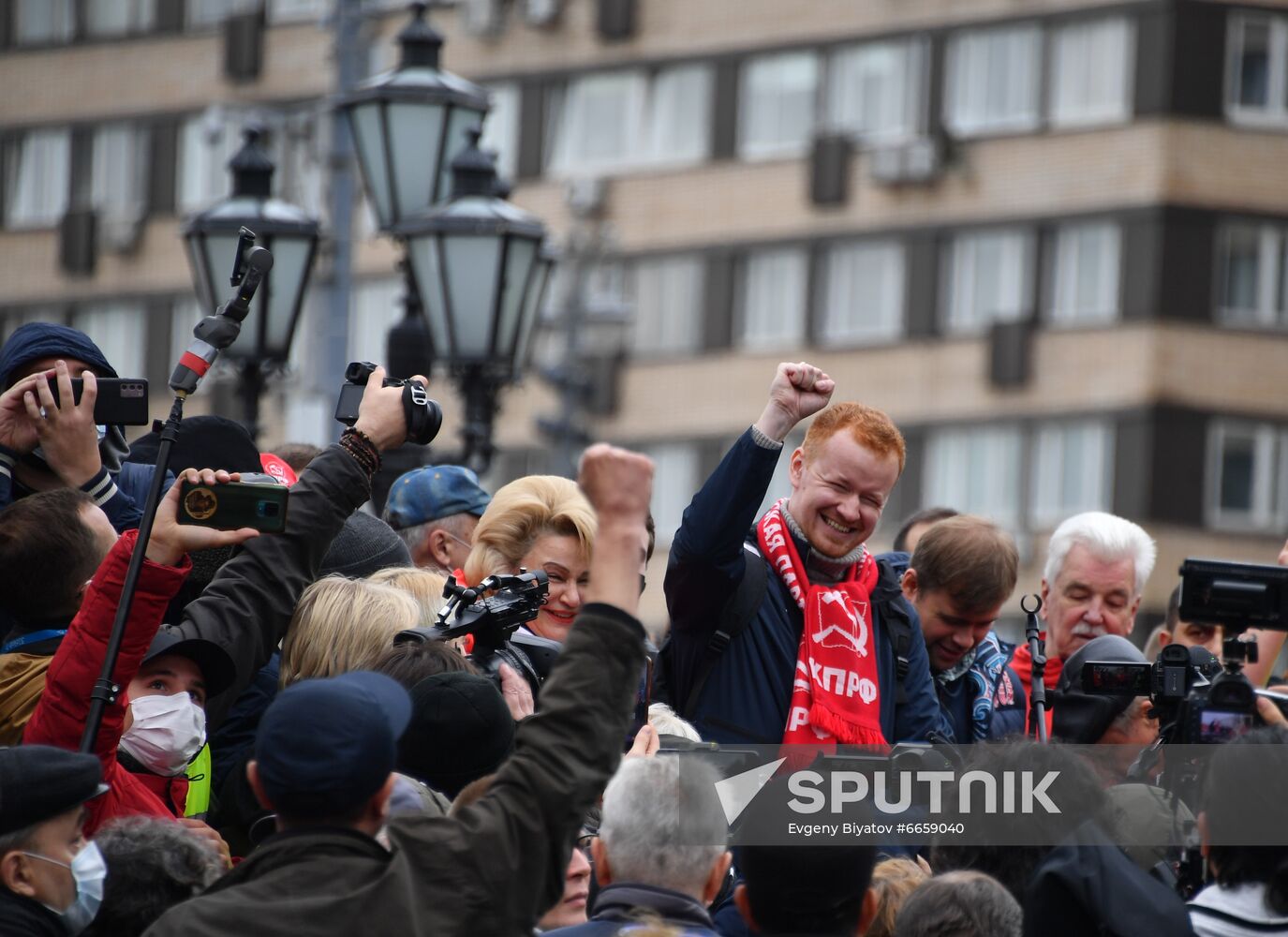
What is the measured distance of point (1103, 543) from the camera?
9.27 m

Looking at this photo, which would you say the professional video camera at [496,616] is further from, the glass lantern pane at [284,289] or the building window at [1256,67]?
the building window at [1256,67]

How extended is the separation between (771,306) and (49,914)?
110 ft

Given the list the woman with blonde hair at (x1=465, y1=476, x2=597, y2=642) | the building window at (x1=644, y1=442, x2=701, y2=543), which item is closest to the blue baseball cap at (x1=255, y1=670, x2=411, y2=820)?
the woman with blonde hair at (x1=465, y1=476, x2=597, y2=642)

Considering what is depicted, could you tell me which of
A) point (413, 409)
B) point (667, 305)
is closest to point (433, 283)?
point (413, 409)

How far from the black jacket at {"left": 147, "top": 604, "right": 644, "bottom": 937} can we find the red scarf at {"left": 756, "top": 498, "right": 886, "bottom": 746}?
6.92 ft

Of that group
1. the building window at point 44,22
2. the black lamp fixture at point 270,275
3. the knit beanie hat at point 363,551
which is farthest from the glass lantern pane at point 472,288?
the building window at point 44,22

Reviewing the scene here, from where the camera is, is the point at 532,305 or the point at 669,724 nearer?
the point at 669,724

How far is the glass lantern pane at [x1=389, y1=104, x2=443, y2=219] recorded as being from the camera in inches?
545

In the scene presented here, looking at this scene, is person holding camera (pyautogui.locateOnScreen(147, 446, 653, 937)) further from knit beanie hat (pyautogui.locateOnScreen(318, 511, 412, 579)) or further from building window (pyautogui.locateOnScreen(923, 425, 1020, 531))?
building window (pyautogui.locateOnScreen(923, 425, 1020, 531))

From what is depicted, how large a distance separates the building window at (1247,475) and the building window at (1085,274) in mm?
2183

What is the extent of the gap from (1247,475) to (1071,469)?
7.74ft

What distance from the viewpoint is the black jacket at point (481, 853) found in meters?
5.38

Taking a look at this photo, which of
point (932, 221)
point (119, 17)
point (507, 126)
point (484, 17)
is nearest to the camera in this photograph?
point (932, 221)

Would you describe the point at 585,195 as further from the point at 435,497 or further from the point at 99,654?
the point at 99,654
